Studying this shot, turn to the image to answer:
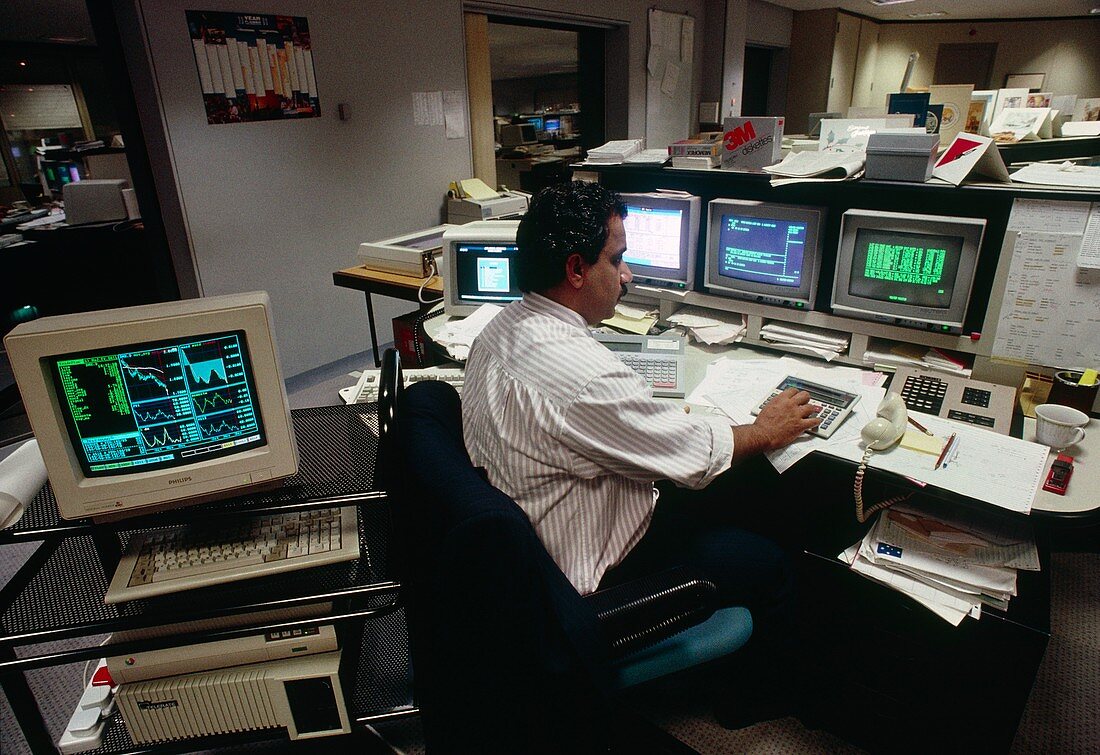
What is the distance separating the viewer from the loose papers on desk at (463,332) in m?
2.07

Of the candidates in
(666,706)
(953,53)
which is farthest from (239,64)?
(953,53)

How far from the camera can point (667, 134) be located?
19.4ft

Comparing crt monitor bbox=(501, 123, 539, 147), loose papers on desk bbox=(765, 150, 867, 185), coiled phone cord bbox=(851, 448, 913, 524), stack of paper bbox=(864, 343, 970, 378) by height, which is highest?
crt monitor bbox=(501, 123, 539, 147)

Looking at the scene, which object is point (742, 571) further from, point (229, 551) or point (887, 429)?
point (229, 551)

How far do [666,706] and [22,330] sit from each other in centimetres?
162

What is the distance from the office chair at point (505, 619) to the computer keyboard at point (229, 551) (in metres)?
0.15

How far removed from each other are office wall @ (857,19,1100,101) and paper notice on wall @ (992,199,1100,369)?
912 cm

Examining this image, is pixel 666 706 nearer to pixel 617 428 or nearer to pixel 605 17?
pixel 617 428

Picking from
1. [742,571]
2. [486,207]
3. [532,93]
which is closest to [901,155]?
[742,571]

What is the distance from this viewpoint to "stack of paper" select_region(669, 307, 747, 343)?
79.9 inches

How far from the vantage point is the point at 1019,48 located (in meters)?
8.88

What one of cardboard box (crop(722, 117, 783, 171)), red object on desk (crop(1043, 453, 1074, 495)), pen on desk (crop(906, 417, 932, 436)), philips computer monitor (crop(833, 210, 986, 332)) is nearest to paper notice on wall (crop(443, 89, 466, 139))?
cardboard box (crop(722, 117, 783, 171))

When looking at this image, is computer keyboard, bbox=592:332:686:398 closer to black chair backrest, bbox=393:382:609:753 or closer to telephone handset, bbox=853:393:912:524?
telephone handset, bbox=853:393:912:524

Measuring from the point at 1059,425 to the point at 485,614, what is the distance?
1.31 m
